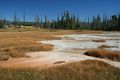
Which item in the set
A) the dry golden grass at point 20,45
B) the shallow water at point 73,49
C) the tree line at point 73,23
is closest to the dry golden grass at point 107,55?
the shallow water at point 73,49

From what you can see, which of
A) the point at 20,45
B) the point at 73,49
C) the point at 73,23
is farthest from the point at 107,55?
the point at 73,23

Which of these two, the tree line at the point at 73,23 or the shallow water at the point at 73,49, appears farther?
the tree line at the point at 73,23

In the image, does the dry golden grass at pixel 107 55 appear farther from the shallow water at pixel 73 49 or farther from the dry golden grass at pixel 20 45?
the dry golden grass at pixel 20 45

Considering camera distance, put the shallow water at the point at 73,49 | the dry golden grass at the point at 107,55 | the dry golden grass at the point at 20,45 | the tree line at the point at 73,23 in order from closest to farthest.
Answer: the shallow water at the point at 73,49
the dry golden grass at the point at 107,55
the dry golden grass at the point at 20,45
the tree line at the point at 73,23

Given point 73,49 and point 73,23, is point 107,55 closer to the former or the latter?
point 73,49

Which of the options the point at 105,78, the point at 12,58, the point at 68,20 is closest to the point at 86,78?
the point at 105,78

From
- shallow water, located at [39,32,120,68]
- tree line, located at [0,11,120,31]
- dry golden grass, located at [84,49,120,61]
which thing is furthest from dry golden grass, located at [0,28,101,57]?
tree line, located at [0,11,120,31]

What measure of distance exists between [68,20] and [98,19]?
25.1 m

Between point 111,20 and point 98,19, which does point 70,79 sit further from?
point 98,19

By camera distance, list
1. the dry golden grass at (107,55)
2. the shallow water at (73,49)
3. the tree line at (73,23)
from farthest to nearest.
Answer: the tree line at (73,23) → the dry golden grass at (107,55) → the shallow water at (73,49)

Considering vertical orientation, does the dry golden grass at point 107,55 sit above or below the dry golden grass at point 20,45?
below

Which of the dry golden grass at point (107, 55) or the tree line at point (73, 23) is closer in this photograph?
the dry golden grass at point (107, 55)

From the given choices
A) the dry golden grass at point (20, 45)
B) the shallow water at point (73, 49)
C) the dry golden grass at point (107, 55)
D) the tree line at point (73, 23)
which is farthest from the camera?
the tree line at point (73, 23)

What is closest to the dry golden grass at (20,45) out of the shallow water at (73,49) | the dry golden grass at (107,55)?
the shallow water at (73,49)
